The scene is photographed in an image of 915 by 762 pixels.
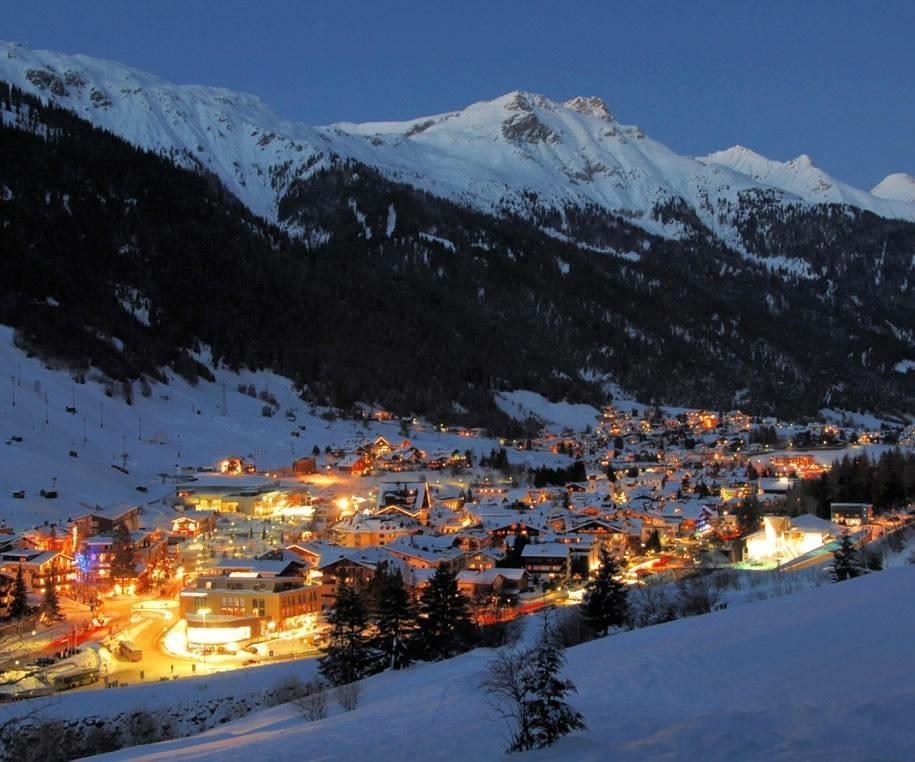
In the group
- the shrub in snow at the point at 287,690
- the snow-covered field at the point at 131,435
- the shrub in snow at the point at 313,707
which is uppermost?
the snow-covered field at the point at 131,435

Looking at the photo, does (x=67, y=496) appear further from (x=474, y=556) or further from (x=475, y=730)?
(x=475, y=730)

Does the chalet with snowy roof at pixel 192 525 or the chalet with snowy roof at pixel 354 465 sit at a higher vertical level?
the chalet with snowy roof at pixel 354 465

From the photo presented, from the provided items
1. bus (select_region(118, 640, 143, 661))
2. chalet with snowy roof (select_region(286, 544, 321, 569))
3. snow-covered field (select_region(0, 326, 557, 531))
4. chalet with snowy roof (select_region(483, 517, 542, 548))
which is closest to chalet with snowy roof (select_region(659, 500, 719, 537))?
chalet with snowy roof (select_region(483, 517, 542, 548))

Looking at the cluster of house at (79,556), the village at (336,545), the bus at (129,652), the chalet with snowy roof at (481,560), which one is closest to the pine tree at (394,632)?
the village at (336,545)

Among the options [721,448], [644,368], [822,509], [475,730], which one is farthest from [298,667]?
[644,368]

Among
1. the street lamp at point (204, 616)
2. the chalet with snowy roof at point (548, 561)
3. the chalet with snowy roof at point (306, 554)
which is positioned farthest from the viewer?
the chalet with snowy roof at point (548, 561)

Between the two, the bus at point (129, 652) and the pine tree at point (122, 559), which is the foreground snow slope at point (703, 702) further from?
the pine tree at point (122, 559)

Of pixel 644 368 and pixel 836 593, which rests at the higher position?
pixel 644 368

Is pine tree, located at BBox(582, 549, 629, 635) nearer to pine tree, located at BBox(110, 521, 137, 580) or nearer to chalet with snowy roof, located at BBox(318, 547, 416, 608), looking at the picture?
chalet with snowy roof, located at BBox(318, 547, 416, 608)

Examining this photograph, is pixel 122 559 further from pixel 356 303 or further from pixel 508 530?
pixel 356 303
